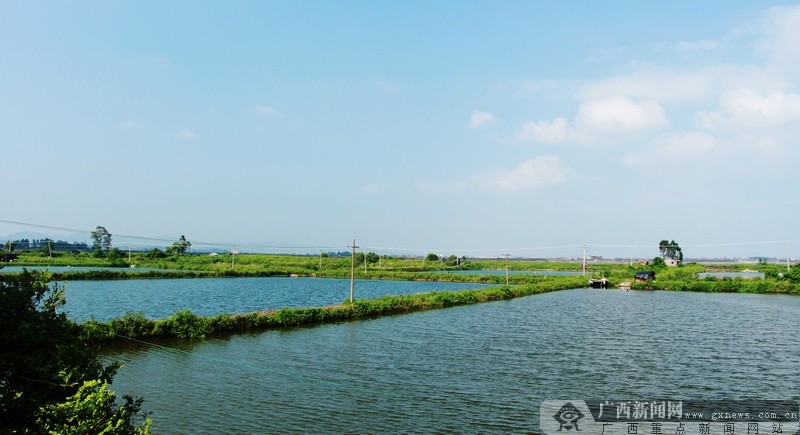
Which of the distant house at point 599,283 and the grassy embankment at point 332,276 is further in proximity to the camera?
Answer: the distant house at point 599,283

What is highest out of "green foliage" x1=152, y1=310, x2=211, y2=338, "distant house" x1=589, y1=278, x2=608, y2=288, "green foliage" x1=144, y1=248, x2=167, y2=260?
"green foliage" x1=144, y1=248, x2=167, y2=260

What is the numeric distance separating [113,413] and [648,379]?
1713 centimetres

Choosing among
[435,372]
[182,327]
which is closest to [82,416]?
[435,372]

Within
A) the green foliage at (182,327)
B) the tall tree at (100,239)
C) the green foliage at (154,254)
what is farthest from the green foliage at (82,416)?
the tall tree at (100,239)

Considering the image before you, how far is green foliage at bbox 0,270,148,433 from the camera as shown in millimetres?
8227

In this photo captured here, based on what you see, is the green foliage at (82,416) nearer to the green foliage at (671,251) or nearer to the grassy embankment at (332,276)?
the grassy embankment at (332,276)

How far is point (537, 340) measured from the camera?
2673 centimetres

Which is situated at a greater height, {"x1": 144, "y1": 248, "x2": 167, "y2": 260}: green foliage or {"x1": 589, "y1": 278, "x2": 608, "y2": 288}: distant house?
{"x1": 144, "y1": 248, "x2": 167, "y2": 260}: green foliage

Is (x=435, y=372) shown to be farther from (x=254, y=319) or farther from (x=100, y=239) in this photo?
(x=100, y=239)

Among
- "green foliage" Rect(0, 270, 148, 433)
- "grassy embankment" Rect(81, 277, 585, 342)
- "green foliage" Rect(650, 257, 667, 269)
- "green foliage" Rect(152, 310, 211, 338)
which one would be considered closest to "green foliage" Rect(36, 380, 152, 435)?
"green foliage" Rect(0, 270, 148, 433)

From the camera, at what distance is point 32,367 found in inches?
326

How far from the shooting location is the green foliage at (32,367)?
27.0 feet

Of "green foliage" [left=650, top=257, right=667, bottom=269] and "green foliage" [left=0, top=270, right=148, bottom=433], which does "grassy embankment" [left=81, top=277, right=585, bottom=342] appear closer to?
"green foliage" [left=0, top=270, right=148, bottom=433]

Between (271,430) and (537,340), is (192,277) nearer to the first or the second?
(537,340)
